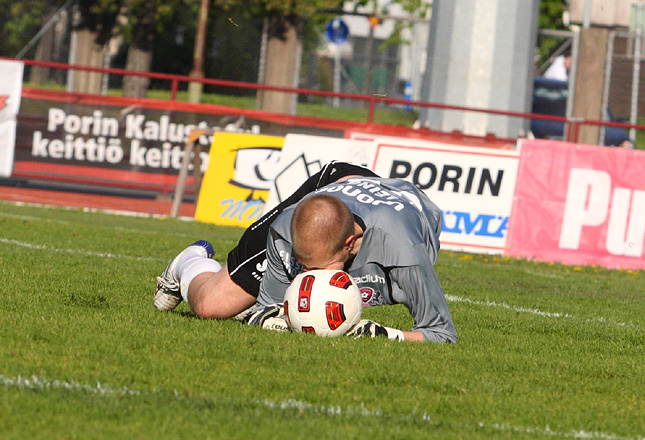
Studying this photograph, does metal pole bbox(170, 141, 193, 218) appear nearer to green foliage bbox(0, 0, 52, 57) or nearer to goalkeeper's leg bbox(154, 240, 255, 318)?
goalkeeper's leg bbox(154, 240, 255, 318)

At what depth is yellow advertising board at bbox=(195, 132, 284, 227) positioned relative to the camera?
13711mm

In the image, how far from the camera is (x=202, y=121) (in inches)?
601

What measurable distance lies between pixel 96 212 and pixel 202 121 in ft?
7.10

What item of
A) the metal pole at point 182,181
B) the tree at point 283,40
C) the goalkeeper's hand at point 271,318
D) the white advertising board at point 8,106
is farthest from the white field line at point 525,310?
the tree at point 283,40

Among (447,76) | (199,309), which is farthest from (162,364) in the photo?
(447,76)

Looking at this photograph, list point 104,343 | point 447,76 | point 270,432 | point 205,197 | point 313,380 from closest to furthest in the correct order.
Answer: point 270,432 → point 313,380 → point 104,343 → point 205,197 → point 447,76

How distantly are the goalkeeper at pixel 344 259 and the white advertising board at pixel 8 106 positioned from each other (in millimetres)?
9570

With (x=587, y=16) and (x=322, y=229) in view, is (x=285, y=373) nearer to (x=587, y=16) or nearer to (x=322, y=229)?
(x=322, y=229)

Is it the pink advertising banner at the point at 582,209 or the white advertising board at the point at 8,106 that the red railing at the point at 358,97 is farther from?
the pink advertising banner at the point at 582,209

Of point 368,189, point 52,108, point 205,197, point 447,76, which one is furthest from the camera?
point 447,76

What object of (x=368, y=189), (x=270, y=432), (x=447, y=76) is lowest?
(x=270, y=432)

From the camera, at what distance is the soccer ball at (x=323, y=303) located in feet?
17.5

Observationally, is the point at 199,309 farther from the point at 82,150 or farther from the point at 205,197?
the point at 82,150

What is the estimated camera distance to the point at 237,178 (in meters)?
13.8
